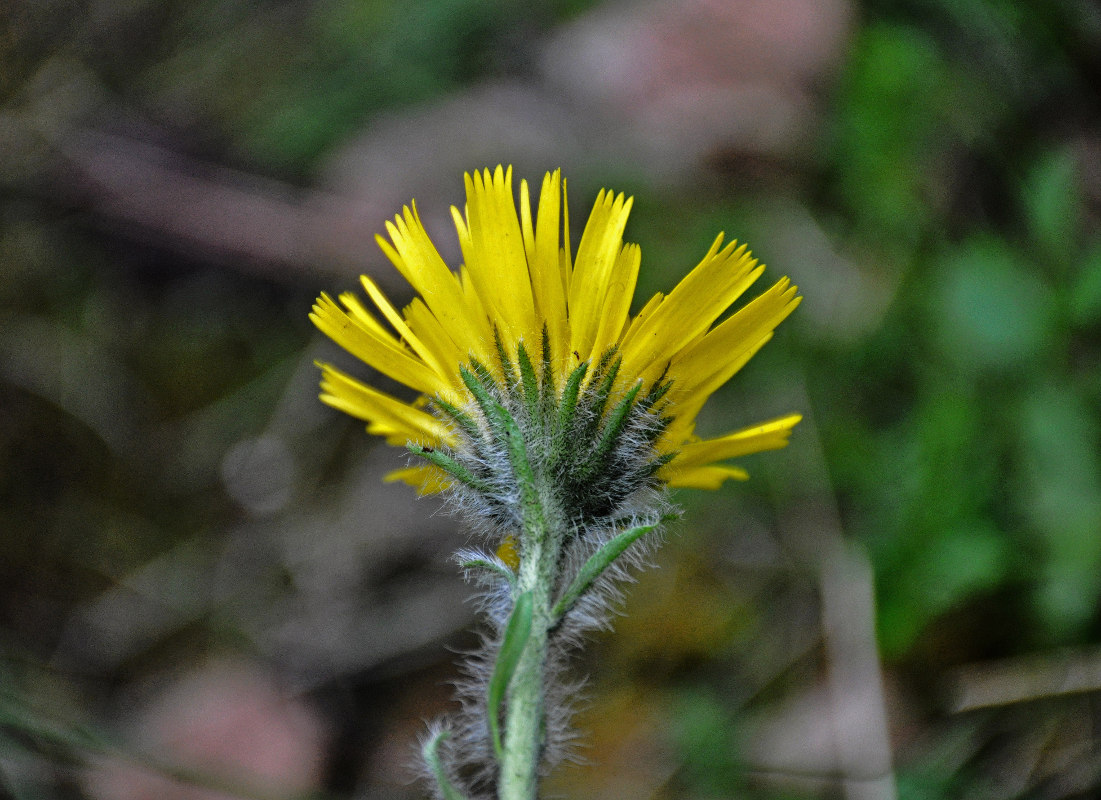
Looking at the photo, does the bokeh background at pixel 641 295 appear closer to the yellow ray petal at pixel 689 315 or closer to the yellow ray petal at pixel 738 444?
the yellow ray petal at pixel 738 444

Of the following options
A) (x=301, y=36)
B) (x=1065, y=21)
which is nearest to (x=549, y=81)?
(x=301, y=36)

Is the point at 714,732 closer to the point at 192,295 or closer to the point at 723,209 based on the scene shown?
the point at 723,209

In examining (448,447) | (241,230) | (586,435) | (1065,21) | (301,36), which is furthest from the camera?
(301,36)

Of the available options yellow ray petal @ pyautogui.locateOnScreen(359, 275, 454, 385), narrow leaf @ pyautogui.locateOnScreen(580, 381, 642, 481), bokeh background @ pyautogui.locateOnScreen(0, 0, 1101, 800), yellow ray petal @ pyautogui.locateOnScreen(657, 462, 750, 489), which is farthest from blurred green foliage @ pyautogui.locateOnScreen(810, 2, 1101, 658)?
yellow ray petal @ pyautogui.locateOnScreen(359, 275, 454, 385)

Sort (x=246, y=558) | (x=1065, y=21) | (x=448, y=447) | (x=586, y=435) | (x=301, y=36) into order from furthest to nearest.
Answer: (x=301, y=36) < (x=1065, y=21) < (x=246, y=558) < (x=448, y=447) < (x=586, y=435)

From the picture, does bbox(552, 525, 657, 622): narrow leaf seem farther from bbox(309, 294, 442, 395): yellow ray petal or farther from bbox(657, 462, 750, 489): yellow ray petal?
bbox(309, 294, 442, 395): yellow ray petal

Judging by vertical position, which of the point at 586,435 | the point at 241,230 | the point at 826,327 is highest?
the point at 241,230

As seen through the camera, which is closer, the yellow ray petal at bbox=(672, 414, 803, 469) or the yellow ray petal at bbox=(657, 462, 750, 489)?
Answer: the yellow ray petal at bbox=(672, 414, 803, 469)

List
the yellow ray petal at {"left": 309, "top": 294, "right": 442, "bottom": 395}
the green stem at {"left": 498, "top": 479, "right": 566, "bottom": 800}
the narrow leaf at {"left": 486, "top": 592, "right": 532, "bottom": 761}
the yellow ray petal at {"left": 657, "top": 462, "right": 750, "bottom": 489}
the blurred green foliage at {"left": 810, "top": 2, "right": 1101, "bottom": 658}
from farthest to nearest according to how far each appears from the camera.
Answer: the blurred green foliage at {"left": 810, "top": 2, "right": 1101, "bottom": 658}
the yellow ray petal at {"left": 657, "top": 462, "right": 750, "bottom": 489}
the yellow ray petal at {"left": 309, "top": 294, "right": 442, "bottom": 395}
the green stem at {"left": 498, "top": 479, "right": 566, "bottom": 800}
the narrow leaf at {"left": 486, "top": 592, "right": 532, "bottom": 761}

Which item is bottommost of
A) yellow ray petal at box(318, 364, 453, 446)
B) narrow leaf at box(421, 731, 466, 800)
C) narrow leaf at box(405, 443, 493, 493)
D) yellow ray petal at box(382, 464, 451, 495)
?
narrow leaf at box(421, 731, 466, 800)
